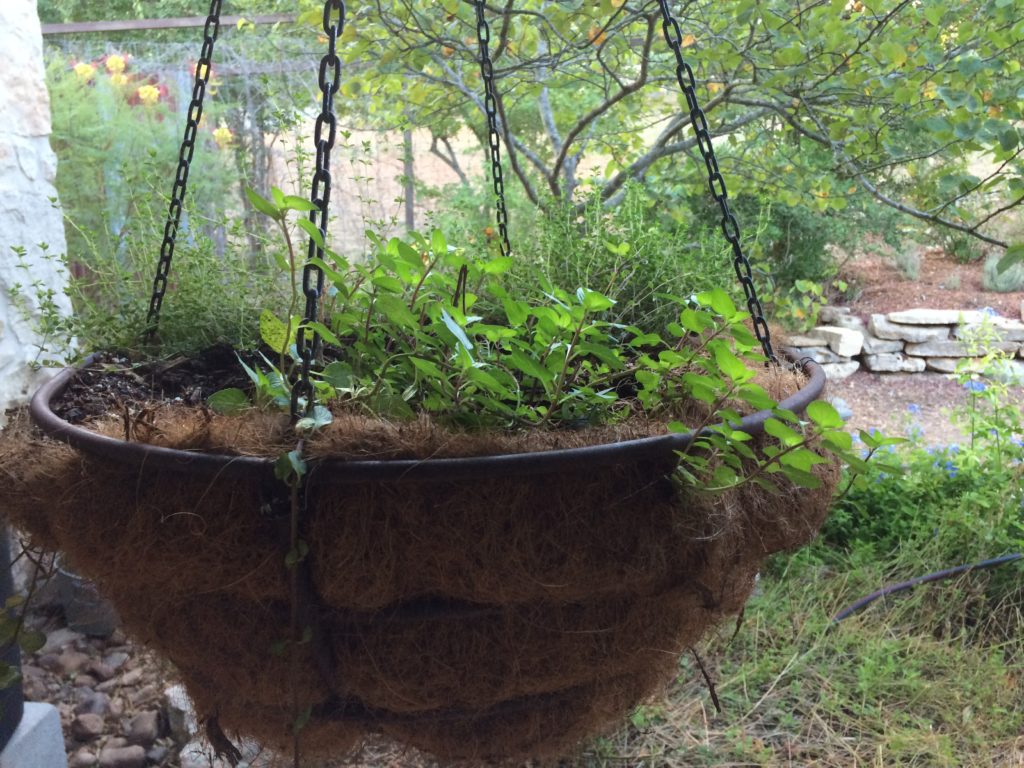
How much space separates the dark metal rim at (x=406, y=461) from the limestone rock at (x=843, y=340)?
401 cm

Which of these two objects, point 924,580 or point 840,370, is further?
point 840,370

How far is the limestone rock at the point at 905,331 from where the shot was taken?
4.28m

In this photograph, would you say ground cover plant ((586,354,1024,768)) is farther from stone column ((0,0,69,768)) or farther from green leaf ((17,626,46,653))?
stone column ((0,0,69,768))

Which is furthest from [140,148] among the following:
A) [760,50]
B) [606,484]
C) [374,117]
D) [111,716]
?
[606,484]

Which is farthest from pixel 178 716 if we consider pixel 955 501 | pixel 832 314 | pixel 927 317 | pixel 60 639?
pixel 927 317

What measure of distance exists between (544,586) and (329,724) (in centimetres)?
25

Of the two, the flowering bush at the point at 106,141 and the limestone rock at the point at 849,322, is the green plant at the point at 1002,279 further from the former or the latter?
the flowering bush at the point at 106,141

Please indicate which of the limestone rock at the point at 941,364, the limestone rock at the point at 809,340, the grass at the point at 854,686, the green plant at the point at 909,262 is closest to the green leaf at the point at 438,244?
the grass at the point at 854,686

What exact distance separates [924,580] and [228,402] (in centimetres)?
197

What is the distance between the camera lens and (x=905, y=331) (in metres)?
4.29

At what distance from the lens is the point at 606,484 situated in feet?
1.77

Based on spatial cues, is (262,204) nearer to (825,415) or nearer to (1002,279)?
(825,415)

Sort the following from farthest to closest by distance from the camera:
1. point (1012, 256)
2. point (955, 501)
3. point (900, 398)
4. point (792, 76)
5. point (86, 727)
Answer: point (900, 398) < point (955, 501) < point (86, 727) < point (792, 76) < point (1012, 256)

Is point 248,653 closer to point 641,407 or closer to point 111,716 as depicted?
point 641,407
